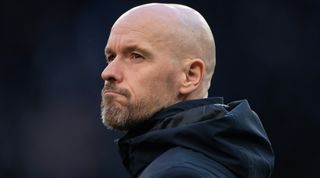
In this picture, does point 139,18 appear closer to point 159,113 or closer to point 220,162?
point 159,113

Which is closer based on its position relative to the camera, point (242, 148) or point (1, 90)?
point (242, 148)

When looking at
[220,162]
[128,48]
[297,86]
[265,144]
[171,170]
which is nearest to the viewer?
[171,170]

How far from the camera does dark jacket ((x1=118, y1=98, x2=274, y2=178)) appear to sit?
1473mm

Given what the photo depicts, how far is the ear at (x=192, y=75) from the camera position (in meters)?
1.82

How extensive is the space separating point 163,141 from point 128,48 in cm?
36

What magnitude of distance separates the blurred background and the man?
10.8ft

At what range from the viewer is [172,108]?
1699 millimetres

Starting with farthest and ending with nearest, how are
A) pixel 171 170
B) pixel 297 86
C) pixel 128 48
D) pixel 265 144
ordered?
pixel 297 86 → pixel 128 48 → pixel 265 144 → pixel 171 170

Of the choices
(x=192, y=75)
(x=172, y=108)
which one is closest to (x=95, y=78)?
(x=192, y=75)

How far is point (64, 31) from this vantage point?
5363 millimetres

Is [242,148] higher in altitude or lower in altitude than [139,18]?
lower

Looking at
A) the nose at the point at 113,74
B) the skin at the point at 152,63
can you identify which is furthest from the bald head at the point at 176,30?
the nose at the point at 113,74

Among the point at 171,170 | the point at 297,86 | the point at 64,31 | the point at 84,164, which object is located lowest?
the point at 84,164

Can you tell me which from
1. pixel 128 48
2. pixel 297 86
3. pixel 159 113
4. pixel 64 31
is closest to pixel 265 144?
pixel 159 113
